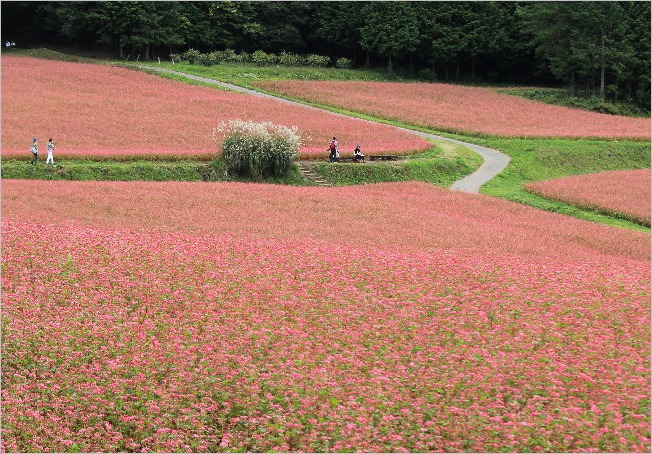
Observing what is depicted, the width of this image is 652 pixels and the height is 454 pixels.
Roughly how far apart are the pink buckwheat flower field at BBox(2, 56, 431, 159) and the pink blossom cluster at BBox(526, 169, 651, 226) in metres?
9.82

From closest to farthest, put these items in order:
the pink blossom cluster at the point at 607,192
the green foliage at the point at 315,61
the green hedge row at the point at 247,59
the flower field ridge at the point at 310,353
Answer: the flower field ridge at the point at 310,353
the pink blossom cluster at the point at 607,192
the green hedge row at the point at 247,59
the green foliage at the point at 315,61

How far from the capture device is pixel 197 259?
2411 cm

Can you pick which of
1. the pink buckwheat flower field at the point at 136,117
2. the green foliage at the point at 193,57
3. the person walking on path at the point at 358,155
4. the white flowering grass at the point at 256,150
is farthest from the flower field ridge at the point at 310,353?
the green foliage at the point at 193,57

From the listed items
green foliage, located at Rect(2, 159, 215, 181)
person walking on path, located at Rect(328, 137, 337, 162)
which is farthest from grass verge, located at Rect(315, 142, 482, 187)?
green foliage, located at Rect(2, 159, 215, 181)

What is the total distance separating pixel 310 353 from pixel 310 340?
77 centimetres

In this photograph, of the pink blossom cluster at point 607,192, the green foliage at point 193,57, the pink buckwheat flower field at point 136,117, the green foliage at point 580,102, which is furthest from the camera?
the green foliage at point 193,57

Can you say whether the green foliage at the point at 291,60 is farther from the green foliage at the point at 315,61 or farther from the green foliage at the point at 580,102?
the green foliage at the point at 580,102

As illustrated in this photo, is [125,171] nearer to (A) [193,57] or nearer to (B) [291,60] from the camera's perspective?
(A) [193,57]

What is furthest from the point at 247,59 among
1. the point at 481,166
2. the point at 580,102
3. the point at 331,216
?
the point at 331,216

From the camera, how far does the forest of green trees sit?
91.2m

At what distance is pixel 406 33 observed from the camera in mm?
101188

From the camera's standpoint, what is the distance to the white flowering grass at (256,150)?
138ft

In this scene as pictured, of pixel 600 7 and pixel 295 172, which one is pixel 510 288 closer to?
pixel 295 172

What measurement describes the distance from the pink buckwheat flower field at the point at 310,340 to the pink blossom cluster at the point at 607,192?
10248mm
